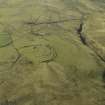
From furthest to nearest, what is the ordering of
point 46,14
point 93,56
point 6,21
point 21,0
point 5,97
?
point 21,0
point 46,14
point 6,21
point 93,56
point 5,97

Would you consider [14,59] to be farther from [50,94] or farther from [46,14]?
[46,14]

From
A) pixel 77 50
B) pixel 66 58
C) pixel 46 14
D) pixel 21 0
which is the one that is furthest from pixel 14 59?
pixel 21 0

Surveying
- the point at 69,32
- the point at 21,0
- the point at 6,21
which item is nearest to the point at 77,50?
the point at 69,32

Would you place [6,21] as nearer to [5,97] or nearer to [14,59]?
[14,59]

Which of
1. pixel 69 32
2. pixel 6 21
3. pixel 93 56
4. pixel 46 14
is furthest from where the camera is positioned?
pixel 46 14

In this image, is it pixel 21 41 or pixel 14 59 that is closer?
pixel 14 59

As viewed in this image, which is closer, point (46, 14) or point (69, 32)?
point (69, 32)
